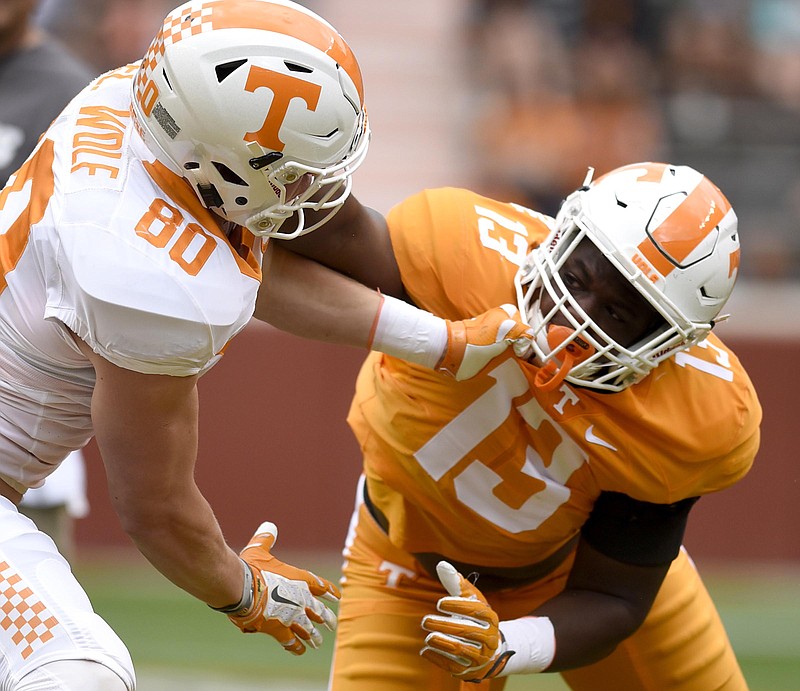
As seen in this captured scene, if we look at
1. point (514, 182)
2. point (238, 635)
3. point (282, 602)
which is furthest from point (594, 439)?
point (514, 182)

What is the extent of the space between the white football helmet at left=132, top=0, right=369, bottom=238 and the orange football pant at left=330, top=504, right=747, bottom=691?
1066mm

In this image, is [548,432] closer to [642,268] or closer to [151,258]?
[642,268]

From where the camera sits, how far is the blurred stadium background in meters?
5.71

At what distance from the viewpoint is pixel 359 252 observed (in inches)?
108

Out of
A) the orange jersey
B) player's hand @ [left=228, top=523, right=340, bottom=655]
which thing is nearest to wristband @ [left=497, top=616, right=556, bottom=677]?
the orange jersey

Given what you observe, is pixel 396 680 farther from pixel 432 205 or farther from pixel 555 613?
pixel 432 205

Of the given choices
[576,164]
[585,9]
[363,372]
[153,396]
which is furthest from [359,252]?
[585,9]

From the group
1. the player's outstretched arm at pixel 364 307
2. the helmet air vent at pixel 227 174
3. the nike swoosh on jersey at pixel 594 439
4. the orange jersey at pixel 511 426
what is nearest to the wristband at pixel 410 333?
the player's outstretched arm at pixel 364 307

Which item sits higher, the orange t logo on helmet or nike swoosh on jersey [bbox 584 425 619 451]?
the orange t logo on helmet

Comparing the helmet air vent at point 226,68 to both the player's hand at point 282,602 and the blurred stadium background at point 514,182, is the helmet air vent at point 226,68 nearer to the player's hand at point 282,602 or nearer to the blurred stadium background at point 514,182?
the player's hand at point 282,602

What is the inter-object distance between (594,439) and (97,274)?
1051 mm

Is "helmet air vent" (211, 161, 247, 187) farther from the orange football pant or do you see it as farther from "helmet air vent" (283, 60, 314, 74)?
the orange football pant

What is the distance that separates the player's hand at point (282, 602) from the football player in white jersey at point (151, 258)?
15 centimetres

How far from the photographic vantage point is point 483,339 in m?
2.58
